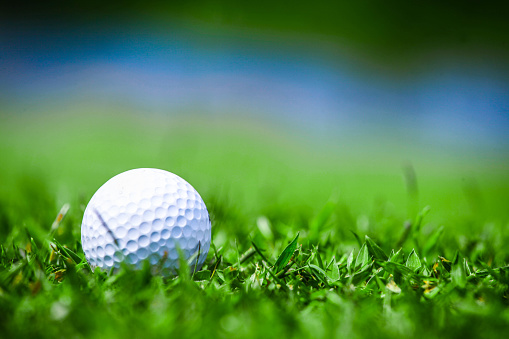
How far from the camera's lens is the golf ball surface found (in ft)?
5.34

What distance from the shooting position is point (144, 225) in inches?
65.4

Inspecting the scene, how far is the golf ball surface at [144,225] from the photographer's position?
1.63 metres

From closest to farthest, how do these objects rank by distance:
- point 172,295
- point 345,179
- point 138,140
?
point 172,295 → point 345,179 → point 138,140

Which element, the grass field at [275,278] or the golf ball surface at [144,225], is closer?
the grass field at [275,278]

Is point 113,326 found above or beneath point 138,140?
above

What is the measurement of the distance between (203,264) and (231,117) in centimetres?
748

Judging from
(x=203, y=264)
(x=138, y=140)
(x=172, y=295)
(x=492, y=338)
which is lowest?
(x=138, y=140)

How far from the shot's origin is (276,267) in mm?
1646

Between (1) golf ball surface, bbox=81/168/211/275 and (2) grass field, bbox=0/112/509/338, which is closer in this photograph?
(2) grass field, bbox=0/112/509/338

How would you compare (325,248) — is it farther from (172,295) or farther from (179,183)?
(172,295)

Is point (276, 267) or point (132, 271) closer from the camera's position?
point (132, 271)

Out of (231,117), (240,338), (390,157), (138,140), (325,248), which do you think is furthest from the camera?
(231,117)

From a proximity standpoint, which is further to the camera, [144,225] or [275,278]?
[144,225]

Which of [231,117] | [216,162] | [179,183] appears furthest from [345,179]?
[179,183]
